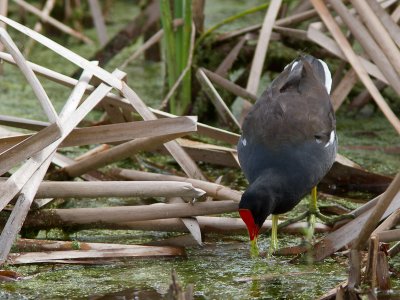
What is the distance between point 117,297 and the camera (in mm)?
2662

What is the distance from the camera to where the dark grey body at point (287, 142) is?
3.03m

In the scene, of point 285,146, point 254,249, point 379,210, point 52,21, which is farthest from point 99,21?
point 379,210

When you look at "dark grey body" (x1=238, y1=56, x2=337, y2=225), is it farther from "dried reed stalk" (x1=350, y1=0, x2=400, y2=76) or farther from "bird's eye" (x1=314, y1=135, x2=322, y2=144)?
"dried reed stalk" (x1=350, y1=0, x2=400, y2=76)

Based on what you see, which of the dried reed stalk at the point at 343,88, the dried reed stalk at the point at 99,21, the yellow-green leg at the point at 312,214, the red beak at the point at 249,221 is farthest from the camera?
the dried reed stalk at the point at 99,21

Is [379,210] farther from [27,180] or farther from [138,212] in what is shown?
[27,180]

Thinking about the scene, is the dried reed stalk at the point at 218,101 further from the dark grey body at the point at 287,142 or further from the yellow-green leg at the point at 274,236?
the yellow-green leg at the point at 274,236

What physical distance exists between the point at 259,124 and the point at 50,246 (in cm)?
89

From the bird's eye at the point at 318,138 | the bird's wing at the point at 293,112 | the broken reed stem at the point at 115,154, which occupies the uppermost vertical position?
the bird's wing at the point at 293,112

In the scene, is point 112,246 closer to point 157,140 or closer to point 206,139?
point 157,140

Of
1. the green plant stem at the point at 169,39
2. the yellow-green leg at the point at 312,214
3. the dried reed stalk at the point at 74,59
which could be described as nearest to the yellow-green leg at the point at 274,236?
the yellow-green leg at the point at 312,214

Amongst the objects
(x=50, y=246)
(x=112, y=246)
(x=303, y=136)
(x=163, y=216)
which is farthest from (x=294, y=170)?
(x=50, y=246)

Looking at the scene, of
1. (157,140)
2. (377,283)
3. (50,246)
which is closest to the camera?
(377,283)

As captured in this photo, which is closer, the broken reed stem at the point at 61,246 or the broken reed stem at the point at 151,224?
the broken reed stem at the point at 61,246

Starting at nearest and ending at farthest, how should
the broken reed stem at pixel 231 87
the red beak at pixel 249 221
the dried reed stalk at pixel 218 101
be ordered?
the red beak at pixel 249 221, the dried reed stalk at pixel 218 101, the broken reed stem at pixel 231 87
